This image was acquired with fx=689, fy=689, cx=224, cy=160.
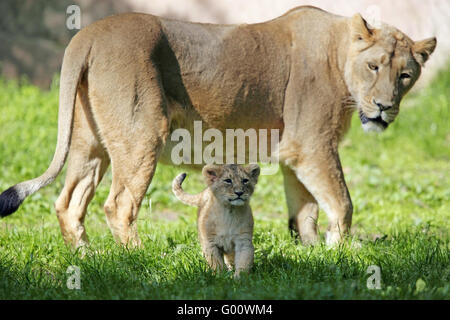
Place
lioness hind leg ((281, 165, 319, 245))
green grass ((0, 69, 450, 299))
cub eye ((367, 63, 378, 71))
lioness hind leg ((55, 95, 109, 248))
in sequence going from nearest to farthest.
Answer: green grass ((0, 69, 450, 299))
lioness hind leg ((55, 95, 109, 248))
cub eye ((367, 63, 378, 71))
lioness hind leg ((281, 165, 319, 245))

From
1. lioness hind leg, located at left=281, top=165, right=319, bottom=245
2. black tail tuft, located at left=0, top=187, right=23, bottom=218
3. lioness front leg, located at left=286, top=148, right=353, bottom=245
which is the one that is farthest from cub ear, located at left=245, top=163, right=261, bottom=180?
black tail tuft, located at left=0, top=187, right=23, bottom=218

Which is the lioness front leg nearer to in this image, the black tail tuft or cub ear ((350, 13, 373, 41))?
cub ear ((350, 13, 373, 41))

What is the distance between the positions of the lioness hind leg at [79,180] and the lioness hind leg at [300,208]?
5.03 feet

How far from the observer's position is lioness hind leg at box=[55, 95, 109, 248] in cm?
521

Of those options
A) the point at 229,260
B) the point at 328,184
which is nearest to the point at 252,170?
the point at 229,260

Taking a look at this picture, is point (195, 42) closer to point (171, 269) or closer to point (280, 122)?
point (280, 122)

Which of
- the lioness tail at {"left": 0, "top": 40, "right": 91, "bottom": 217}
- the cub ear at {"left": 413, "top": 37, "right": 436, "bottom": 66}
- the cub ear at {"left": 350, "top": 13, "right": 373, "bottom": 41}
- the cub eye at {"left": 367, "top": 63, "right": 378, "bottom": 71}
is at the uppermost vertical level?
the cub ear at {"left": 350, "top": 13, "right": 373, "bottom": 41}

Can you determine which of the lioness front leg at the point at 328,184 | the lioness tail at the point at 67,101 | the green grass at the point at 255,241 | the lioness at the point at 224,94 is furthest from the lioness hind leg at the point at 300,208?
the lioness tail at the point at 67,101

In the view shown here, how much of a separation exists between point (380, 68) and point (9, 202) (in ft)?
9.54

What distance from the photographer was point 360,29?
5414mm

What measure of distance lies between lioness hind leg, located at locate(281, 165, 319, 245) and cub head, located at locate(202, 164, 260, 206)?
50.4 inches

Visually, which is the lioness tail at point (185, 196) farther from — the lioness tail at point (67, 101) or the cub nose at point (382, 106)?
the cub nose at point (382, 106)

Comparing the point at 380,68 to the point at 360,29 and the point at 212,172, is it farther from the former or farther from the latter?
the point at 212,172
